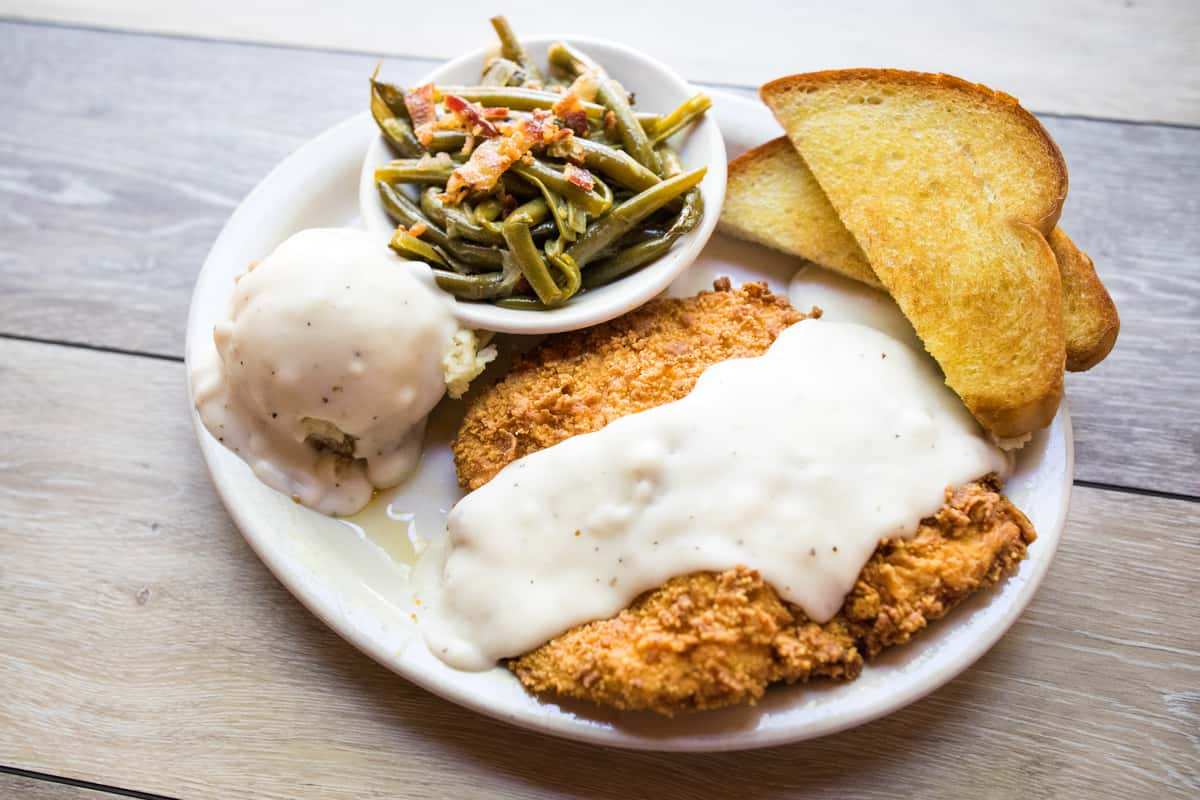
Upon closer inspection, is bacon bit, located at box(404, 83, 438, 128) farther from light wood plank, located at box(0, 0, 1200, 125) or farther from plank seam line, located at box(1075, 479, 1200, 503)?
plank seam line, located at box(1075, 479, 1200, 503)

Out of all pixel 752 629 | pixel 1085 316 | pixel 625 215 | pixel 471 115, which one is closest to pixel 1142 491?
pixel 1085 316

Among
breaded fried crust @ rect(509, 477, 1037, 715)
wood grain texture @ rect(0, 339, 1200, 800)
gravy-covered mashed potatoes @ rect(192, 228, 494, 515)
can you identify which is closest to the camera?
breaded fried crust @ rect(509, 477, 1037, 715)

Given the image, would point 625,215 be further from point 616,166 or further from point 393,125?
point 393,125

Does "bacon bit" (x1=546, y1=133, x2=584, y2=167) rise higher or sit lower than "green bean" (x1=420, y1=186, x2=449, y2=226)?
higher

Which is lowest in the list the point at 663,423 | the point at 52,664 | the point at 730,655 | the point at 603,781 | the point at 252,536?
the point at 52,664

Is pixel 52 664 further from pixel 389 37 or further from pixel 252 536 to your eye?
pixel 389 37

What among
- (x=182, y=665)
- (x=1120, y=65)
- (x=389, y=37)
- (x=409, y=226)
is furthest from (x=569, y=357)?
(x=1120, y=65)

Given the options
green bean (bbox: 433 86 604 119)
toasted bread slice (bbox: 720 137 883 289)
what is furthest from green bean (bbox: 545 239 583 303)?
toasted bread slice (bbox: 720 137 883 289)
